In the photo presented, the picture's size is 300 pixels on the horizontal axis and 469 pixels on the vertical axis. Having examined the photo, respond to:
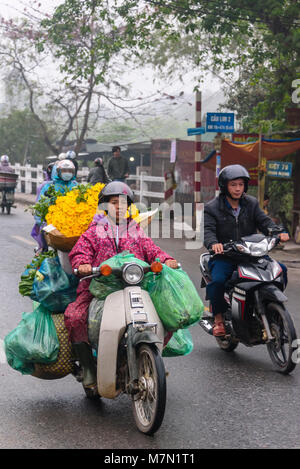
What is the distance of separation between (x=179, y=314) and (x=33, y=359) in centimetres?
104

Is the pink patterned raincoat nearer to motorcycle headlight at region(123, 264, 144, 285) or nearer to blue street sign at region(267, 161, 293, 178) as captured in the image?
Result: motorcycle headlight at region(123, 264, 144, 285)

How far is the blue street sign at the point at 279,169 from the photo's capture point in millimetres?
14461

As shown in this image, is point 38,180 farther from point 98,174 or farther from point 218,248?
point 218,248

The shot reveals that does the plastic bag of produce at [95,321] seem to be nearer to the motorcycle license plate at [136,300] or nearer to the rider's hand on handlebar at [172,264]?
the motorcycle license plate at [136,300]

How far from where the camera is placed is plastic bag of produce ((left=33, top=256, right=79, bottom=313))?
4949 mm

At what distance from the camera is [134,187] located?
23500mm

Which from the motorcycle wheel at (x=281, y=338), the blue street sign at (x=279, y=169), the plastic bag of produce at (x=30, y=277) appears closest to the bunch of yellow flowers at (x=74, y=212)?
the plastic bag of produce at (x=30, y=277)

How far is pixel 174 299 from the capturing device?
15.3ft

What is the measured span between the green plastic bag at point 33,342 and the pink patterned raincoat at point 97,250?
15 cm

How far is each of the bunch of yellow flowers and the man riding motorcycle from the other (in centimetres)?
129

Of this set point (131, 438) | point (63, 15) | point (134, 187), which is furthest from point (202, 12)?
point (131, 438)

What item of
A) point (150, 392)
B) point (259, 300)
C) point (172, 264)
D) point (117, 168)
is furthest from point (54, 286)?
point (117, 168)

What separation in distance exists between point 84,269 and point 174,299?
61cm

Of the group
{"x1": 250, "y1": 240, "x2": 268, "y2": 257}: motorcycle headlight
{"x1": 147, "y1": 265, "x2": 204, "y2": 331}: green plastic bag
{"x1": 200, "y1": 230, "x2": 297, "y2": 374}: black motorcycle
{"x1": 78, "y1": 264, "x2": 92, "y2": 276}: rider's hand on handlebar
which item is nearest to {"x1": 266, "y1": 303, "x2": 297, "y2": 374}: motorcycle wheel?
{"x1": 200, "y1": 230, "x2": 297, "y2": 374}: black motorcycle
